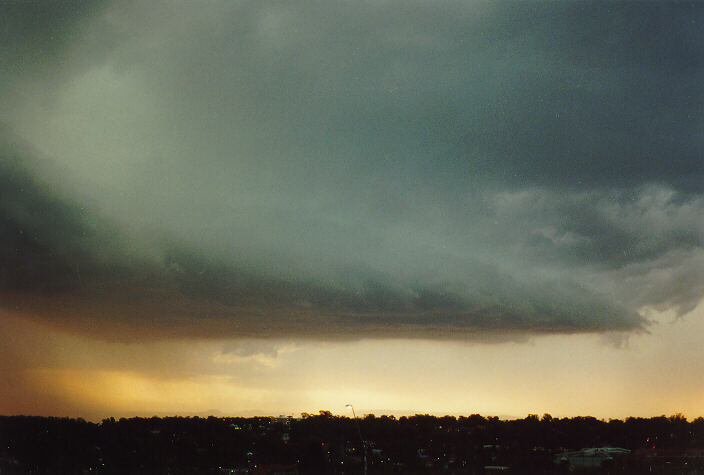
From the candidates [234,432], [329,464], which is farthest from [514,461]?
[234,432]

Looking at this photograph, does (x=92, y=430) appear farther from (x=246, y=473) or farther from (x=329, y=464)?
(x=329, y=464)

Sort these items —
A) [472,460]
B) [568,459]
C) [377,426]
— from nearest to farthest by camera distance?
[568,459] → [472,460] → [377,426]

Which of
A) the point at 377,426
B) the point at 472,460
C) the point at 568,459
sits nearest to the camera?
the point at 568,459

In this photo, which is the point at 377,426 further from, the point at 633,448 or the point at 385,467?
the point at 633,448

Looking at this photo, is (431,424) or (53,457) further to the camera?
(431,424)

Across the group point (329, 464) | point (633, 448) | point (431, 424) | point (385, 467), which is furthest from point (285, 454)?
point (633, 448)

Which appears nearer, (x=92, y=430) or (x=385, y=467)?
(x=385, y=467)
